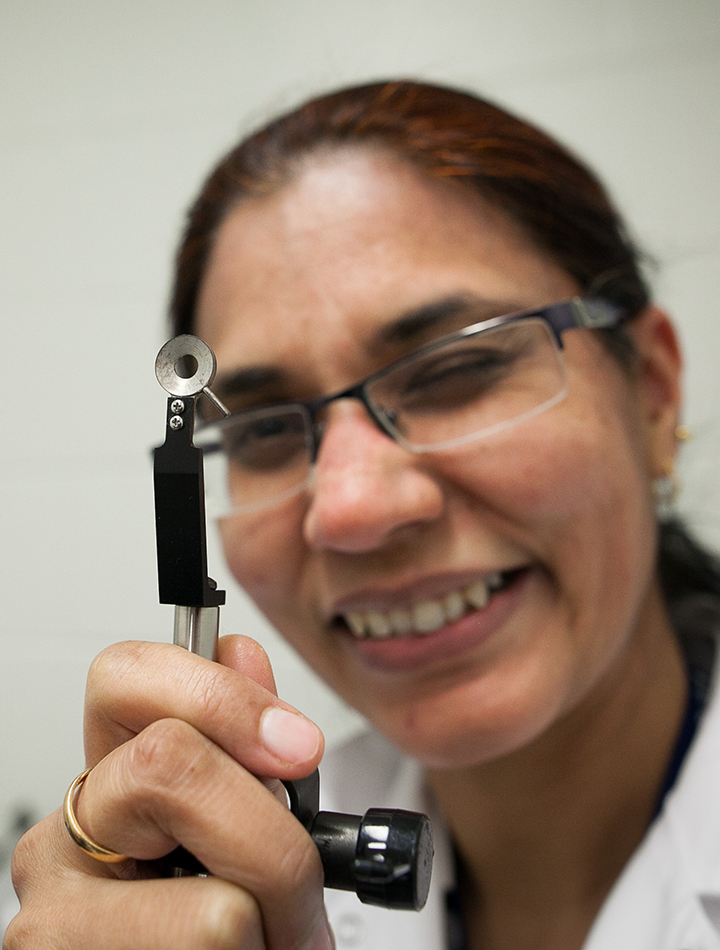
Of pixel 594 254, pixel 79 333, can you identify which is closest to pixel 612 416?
pixel 594 254

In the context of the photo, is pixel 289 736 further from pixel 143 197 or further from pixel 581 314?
pixel 143 197

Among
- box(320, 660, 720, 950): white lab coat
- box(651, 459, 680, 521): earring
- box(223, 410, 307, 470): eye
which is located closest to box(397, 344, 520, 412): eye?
box(223, 410, 307, 470): eye

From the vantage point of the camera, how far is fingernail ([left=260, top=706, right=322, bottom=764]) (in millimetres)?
328

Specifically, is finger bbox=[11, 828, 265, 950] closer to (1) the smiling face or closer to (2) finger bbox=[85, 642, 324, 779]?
(2) finger bbox=[85, 642, 324, 779]

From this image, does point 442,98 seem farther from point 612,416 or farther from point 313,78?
point 313,78

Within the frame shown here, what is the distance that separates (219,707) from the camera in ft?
1.09

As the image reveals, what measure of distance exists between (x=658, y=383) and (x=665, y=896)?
0.55 metres

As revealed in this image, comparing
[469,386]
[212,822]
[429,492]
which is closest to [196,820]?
[212,822]

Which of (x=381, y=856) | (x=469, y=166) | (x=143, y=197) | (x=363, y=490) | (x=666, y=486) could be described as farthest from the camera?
(x=143, y=197)

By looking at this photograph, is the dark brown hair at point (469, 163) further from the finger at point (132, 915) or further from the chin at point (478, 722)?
the finger at point (132, 915)

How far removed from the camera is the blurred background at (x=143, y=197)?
1.02 meters

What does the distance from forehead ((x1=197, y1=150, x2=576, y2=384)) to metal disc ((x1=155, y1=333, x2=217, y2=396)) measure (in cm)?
33

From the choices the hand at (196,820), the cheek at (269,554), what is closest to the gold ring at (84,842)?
the hand at (196,820)

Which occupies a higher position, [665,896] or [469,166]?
[469,166]
